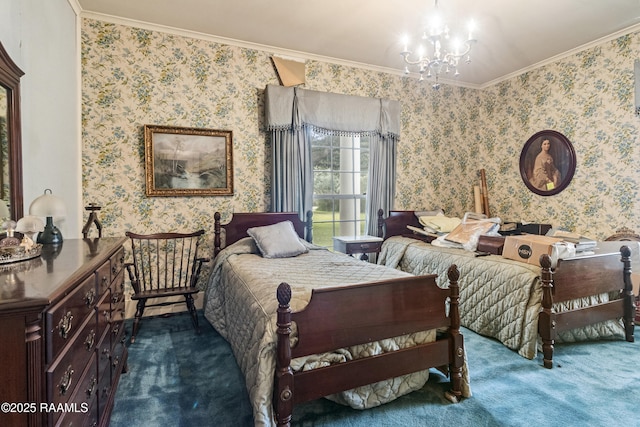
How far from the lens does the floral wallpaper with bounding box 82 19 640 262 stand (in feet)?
9.94

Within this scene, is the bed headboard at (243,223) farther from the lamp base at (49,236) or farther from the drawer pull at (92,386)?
the drawer pull at (92,386)

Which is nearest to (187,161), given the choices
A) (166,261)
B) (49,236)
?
(166,261)

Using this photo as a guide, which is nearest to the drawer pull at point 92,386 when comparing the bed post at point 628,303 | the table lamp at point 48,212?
the table lamp at point 48,212

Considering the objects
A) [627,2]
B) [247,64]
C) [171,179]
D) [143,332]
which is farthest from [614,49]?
[143,332]

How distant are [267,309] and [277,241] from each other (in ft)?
4.42

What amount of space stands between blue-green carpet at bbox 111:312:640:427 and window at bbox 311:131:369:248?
1.99 metres

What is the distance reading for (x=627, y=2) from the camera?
2732 millimetres

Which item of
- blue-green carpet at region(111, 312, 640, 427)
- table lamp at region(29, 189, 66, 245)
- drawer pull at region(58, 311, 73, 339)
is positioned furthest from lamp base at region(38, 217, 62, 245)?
blue-green carpet at region(111, 312, 640, 427)

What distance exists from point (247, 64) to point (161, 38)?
832mm

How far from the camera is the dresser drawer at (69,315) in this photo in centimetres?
A: 90

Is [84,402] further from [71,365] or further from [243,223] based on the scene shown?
[243,223]

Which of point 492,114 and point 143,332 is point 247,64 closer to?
point 143,332

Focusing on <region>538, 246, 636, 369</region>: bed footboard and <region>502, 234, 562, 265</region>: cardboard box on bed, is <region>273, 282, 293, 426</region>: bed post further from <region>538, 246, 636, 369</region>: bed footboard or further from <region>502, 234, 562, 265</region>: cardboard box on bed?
<region>502, 234, 562, 265</region>: cardboard box on bed

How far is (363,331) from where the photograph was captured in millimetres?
1669
